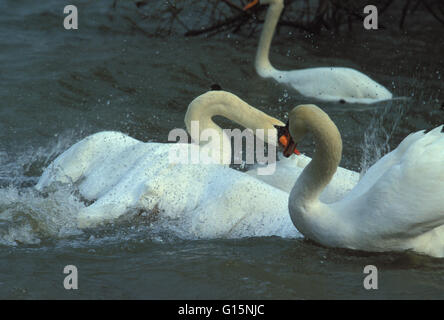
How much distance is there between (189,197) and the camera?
5.29 metres

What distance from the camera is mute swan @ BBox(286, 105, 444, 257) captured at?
4293 millimetres

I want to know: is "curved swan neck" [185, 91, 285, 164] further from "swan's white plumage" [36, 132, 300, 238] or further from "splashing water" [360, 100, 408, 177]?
"splashing water" [360, 100, 408, 177]

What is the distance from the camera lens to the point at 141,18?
35.1 feet

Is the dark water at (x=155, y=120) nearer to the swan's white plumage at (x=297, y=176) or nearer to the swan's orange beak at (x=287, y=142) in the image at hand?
the swan's orange beak at (x=287, y=142)

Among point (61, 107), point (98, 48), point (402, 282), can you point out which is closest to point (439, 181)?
point (402, 282)

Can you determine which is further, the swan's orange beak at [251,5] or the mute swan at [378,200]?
the swan's orange beak at [251,5]

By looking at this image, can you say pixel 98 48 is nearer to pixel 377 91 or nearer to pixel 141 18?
pixel 141 18

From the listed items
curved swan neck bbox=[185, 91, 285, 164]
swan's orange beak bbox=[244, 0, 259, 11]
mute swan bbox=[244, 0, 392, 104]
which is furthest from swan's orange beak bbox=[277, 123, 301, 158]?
swan's orange beak bbox=[244, 0, 259, 11]

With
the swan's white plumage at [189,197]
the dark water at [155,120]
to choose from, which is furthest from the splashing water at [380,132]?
the swan's white plumage at [189,197]

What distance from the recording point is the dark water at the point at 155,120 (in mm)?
4305

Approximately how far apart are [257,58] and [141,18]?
7.82 ft

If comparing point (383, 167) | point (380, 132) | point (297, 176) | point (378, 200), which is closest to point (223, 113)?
point (297, 176)

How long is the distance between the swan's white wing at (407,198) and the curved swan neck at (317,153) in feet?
0.78

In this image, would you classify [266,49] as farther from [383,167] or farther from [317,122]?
[317,122]
